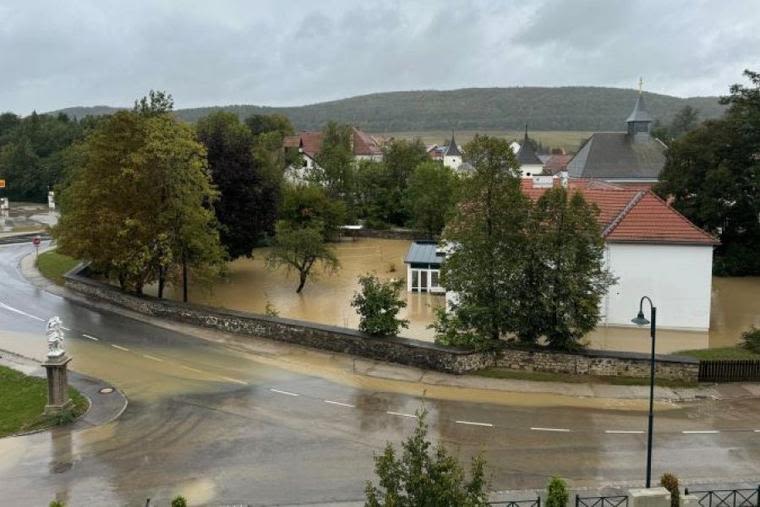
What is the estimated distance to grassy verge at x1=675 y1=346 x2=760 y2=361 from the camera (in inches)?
984

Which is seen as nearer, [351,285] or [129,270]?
[129,270]

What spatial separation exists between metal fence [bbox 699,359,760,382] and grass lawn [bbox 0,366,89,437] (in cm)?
1928

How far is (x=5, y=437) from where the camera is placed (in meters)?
17.6

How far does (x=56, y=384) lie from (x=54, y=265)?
2794 cm

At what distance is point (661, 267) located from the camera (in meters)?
30.6

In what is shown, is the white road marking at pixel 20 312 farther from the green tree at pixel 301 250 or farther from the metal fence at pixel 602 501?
the metal fence at pixel 602 501

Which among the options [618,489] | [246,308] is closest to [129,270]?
[246,308]

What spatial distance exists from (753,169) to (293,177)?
47.9m

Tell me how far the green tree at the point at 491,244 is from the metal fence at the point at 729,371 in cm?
636

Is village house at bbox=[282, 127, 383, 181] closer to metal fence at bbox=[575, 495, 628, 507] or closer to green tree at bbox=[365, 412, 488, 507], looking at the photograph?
metal fence at bbox=[575, 495, 628, 507]

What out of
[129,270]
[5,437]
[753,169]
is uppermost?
[753,169]

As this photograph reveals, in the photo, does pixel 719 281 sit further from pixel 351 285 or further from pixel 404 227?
pixel 404 227

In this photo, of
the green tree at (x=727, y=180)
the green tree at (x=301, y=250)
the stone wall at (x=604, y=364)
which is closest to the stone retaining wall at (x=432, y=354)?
the stone wall at (x=604, y=364)

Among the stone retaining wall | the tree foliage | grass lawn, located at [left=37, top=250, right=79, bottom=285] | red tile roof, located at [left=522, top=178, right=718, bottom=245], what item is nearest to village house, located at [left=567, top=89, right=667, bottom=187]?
red tile roof, located at [left=522, top=178, right=718, bottom=245]
